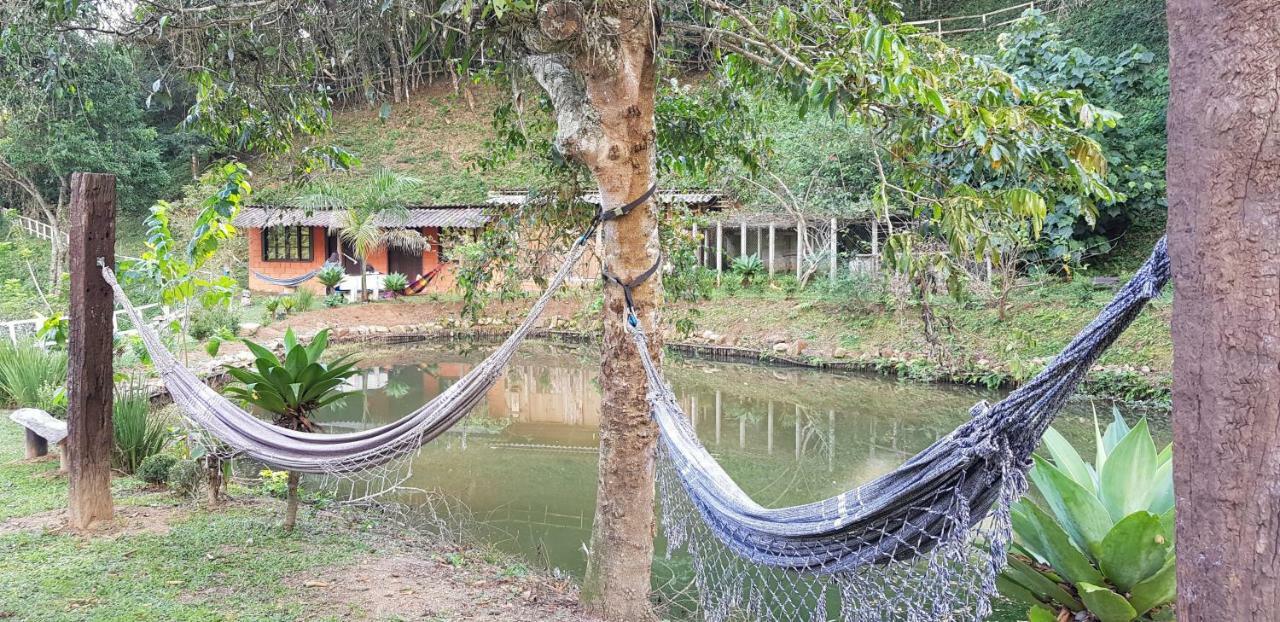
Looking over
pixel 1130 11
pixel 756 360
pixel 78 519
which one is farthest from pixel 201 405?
pixel 1130 11

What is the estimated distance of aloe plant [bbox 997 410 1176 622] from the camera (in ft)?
5.29

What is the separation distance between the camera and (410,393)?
6996mm

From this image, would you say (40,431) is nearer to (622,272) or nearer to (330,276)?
(622,272)

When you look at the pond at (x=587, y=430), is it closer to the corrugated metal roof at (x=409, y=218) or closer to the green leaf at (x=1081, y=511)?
the green leaf at (x=1081, y=511)

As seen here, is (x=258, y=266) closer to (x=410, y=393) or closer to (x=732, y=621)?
(x=410, y=393)

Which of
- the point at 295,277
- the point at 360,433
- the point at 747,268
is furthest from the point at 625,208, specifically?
the point at 295,277

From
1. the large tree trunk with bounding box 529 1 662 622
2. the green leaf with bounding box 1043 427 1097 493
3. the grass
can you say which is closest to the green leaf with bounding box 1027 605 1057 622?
the green leaf with bounding box 1043 427 1097 493

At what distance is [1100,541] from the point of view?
68.1 inches

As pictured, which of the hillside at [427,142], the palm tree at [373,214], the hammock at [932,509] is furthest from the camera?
the hillside at [427,142]

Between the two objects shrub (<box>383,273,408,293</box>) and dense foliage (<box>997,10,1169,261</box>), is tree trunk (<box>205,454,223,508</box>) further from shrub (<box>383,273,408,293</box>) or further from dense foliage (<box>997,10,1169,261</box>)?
shrub (<box>383,273,408,293</box>)

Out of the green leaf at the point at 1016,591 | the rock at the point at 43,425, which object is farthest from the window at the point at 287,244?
the green leaf at the point at 1016,591

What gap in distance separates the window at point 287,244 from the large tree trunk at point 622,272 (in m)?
12.1

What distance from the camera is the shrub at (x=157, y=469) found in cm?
331

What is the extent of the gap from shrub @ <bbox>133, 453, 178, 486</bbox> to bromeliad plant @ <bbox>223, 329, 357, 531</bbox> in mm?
846
